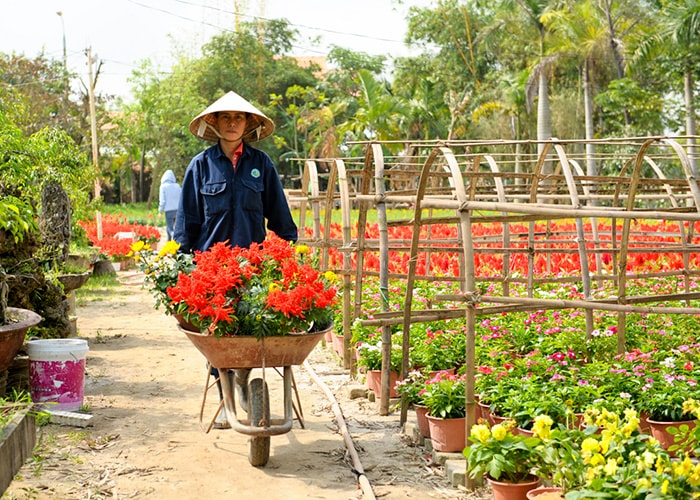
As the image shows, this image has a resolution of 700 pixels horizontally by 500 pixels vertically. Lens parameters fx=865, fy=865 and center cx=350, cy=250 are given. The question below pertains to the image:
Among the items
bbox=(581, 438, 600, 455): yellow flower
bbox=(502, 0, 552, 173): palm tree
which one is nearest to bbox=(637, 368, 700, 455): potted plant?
bbox=(581, 438, 600, 455): yellow flower

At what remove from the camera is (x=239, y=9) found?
4803cm

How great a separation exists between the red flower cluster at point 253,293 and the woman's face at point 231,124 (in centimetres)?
104

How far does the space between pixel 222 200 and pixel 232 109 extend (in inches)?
24.8

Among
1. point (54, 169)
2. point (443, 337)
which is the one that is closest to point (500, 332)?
point (443, 337)

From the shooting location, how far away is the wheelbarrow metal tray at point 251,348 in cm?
480

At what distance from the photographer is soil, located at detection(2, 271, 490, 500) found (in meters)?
4.83

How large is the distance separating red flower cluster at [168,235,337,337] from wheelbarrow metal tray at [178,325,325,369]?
2.0 inches

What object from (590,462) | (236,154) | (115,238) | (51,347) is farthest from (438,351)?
(115,238)

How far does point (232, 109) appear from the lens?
227 inches

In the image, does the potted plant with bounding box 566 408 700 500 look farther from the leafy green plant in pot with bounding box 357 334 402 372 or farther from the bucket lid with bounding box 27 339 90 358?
the bucket lid with bounding box 27 339 90 358

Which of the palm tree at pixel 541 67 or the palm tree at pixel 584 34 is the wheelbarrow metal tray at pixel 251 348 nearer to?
the palm tree at pixel 584 34

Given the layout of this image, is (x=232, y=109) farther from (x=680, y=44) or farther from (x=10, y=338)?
(x=680, y=44)

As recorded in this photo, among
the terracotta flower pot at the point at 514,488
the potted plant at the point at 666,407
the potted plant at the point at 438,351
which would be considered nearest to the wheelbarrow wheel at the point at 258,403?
the terracotta flower pot at the point at 514,488

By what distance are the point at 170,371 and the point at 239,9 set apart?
140ft
